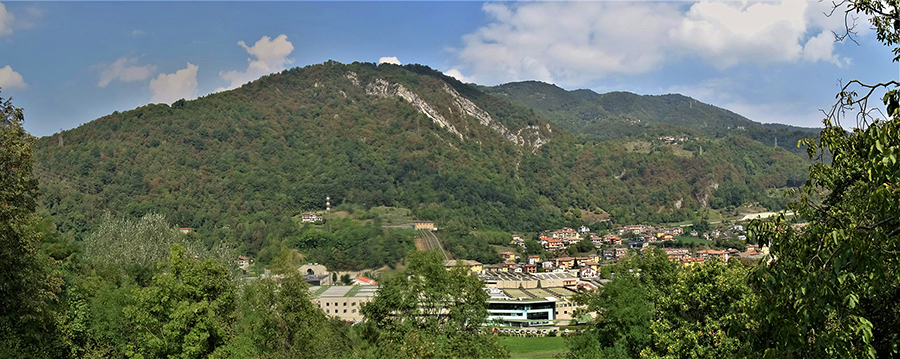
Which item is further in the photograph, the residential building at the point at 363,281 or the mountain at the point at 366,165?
the mountain at the point at 366,165

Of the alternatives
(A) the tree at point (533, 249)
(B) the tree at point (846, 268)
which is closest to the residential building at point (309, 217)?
(A) the tree at point (533, 249)

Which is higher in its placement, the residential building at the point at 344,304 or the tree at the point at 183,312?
the tree at the point at 183,312

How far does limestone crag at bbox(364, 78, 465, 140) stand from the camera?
548 feet

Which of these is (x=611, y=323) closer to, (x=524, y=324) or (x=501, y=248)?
(x=524, y=324)

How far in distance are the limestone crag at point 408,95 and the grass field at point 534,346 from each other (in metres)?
118

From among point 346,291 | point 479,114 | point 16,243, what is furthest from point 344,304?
point 479,114

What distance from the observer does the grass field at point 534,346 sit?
41344mm

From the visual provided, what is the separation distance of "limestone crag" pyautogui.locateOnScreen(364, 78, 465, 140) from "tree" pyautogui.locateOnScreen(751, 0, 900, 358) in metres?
159

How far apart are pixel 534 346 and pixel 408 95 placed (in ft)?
454

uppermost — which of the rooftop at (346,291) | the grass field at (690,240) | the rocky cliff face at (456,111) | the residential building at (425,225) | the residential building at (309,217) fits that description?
the rocky cliff face at (456,111)

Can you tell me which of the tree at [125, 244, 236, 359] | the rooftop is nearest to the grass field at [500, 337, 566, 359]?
the rooftop

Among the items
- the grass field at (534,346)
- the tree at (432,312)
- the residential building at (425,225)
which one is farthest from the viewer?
the residential building at (425,225)

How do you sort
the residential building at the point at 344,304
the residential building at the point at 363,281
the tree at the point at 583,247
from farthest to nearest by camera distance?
the tree at the point at 583,247 → the residential building at the point at 363,281 → the residential building at the point at 344,304

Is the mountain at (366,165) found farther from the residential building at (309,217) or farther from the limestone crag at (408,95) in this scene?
the residential building at (309,217)
